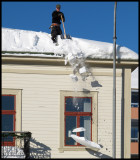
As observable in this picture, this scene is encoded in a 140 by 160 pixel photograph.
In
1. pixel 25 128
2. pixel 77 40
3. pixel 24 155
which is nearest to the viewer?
pixel 24 155

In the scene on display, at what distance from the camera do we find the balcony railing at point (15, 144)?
1288 centimetres

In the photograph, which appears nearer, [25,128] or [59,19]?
[25,128]

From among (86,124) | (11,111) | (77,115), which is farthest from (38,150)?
(86,124)

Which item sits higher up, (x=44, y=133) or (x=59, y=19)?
(x=59, y=19)

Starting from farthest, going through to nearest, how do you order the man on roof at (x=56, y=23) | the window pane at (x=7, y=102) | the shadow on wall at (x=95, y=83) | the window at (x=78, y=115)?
the man on roof at (x=56, y=23)
the shadow on wall at (x=95, y=83)
the window at (x=78, y=115)
the window pane at (x=7, y=102)

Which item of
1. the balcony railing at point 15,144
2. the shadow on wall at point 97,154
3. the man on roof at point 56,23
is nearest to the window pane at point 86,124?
the shadow on wall at point 97,154

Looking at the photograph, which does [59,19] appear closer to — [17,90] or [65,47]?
[65,47]

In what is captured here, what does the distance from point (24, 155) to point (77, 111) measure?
250 centimetres

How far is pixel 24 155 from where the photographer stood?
509 inches

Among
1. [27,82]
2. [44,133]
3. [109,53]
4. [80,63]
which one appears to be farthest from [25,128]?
[109,53]

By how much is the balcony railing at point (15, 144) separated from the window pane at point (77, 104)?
1768 mm

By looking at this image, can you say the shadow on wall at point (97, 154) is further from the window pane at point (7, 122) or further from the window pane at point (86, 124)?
the window pane at point (7, 122)

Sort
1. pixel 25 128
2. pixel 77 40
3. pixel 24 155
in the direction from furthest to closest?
pixel 77 40 < pixel 25 128 < pixel 24 155

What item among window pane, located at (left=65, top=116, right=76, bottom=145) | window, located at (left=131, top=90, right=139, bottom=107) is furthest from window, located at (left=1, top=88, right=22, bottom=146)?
window, located at (left=131, top=90, right=139, bottom=107)
